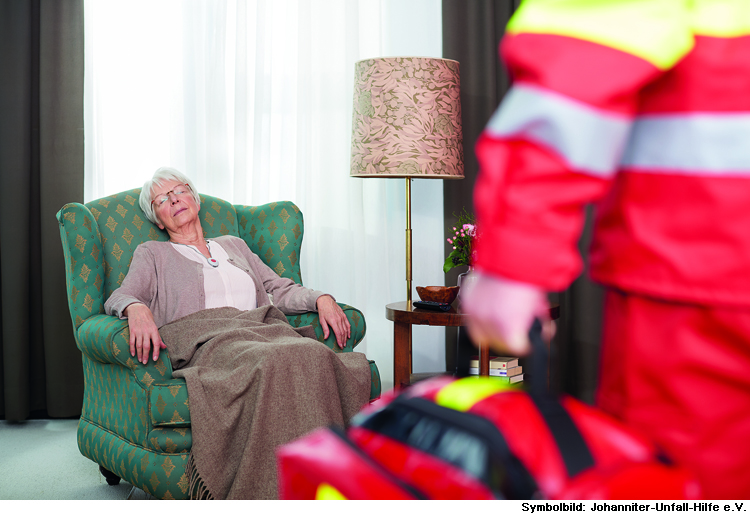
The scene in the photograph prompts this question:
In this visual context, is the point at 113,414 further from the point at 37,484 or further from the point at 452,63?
the point at 452,63

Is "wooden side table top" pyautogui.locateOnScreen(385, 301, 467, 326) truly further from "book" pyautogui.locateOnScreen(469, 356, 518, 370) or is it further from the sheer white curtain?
the sheer white curtain

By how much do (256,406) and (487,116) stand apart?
75.0 inches

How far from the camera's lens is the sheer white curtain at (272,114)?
2.94 meters

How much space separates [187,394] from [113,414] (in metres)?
0.43

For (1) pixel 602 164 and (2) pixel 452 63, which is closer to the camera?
(1) pixel 602 164

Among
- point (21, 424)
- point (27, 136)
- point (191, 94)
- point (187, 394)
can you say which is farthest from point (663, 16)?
point (21, 424)

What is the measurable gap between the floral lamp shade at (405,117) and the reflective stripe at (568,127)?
1737 mm

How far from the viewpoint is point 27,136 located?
280 centimetres

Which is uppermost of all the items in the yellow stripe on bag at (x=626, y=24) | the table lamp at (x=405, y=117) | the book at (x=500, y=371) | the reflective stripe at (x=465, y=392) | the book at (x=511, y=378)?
the table lamp at (x=405, y=117)

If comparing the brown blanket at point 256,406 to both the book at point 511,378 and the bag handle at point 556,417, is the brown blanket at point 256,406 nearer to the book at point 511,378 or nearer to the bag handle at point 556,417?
the book at point 511,378

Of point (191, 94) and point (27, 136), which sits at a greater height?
point (191, 94)

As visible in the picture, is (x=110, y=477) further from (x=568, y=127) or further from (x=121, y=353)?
(x=568, y=127)

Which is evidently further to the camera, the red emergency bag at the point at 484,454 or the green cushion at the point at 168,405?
the green cushion at the point at 168,405

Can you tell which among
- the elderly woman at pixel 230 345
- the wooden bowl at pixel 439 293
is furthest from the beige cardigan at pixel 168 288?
the wooden bowl at pixel 439 293
